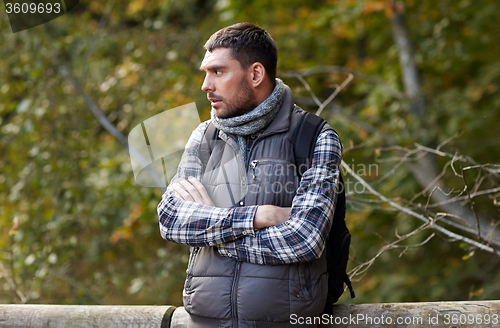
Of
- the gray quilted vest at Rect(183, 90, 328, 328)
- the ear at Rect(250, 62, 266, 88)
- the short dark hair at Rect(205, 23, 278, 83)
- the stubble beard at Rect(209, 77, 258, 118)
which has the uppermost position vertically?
the short dark hair at Rect(205, 23, 278, 83)

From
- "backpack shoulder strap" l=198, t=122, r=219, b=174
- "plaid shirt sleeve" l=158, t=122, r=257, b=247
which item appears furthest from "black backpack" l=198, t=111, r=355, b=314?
"plaid shirt sleeve" l=158, t=122, r=257, b=247

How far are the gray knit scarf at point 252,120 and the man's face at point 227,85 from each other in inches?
1.6

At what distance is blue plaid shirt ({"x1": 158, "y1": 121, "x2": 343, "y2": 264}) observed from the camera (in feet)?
4.97

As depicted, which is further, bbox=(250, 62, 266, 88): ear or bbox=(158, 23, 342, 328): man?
bbox=(250, 62, 266, 88): ear

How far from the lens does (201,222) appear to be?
158cm

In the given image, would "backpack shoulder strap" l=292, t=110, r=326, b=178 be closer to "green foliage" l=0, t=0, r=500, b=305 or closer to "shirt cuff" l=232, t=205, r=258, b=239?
"shirt cuff" l=232, t=205, r=258, b=239

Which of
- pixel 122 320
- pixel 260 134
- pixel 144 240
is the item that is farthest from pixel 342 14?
pixel 122 320

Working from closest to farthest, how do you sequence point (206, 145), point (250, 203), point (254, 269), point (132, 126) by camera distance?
point (254, 269) → point (250, 203) → point (206, 145) → point (132, 126)

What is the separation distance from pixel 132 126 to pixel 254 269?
3.40m

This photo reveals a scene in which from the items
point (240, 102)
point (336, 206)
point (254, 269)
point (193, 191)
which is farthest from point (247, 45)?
point (254, 269)

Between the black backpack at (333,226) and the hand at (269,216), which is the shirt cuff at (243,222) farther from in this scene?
the black backpack at (333,226)

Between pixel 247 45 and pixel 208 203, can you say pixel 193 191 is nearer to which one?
pixel 208 203

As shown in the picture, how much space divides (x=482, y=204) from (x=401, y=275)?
3.99ft

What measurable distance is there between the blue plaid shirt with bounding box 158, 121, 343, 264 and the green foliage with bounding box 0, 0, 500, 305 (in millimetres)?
2793
